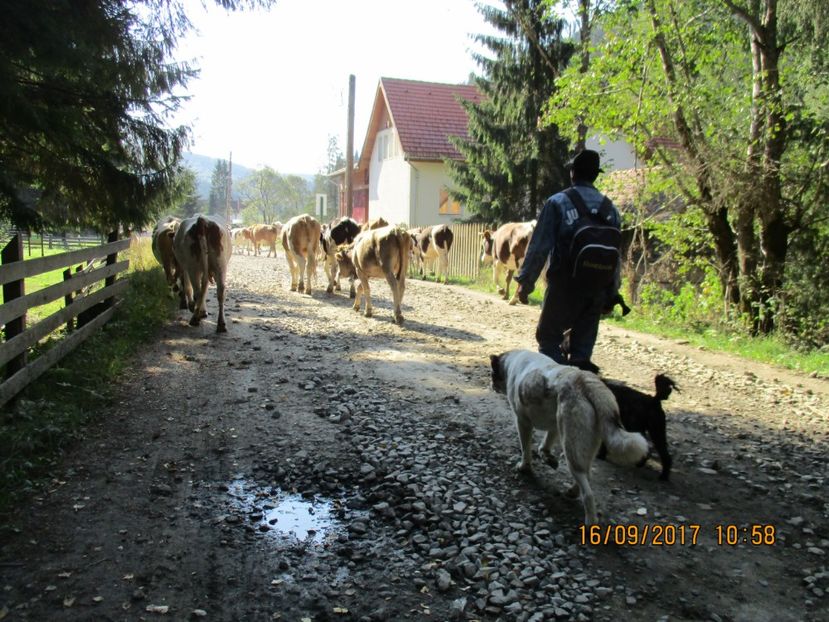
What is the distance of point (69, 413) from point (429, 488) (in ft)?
10.9

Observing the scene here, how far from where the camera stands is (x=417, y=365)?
8.21 metres

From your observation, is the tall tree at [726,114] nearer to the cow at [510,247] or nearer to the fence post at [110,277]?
the cow at [510,247]

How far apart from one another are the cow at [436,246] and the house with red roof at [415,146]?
8.19 metres

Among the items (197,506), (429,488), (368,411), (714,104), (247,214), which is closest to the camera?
(197,506)

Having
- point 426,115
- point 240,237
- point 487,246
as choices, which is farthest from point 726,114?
point 240,237

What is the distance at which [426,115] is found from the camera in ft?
112

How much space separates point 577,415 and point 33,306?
16.5 feet

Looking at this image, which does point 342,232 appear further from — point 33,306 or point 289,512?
point 289,512

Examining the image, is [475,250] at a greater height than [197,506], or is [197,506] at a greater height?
[475,250]

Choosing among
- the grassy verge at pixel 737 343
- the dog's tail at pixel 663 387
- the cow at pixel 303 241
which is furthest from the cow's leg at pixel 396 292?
the dog's tail at pixel 663 387

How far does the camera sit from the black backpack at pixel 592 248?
4.68m

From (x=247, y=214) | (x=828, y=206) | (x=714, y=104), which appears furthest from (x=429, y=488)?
(x=247, y=214)

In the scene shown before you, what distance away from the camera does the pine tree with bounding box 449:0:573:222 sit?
65.5 ft

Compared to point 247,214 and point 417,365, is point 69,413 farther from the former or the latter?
point 247,214
